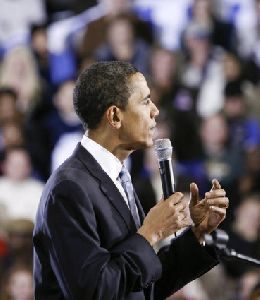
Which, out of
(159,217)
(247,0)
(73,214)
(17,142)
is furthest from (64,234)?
(247,0)

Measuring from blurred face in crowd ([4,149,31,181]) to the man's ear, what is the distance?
3.56 m

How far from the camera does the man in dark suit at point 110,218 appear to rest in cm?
208

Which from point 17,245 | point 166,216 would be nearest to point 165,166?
point 166,216

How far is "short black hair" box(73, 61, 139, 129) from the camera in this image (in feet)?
7.43

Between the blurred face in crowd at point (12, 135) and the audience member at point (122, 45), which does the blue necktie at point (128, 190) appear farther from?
the audience member at point (122, 45)

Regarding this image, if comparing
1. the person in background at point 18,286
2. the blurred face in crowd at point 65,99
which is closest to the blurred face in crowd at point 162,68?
the blurred face in crowd at point 65,99

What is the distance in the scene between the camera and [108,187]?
7.32 feet

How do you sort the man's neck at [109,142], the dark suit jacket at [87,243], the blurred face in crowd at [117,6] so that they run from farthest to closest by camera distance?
the blurred face in crowd at [117,6] → the man's neck at [109,142] → the dark suit jacket at [87,243]

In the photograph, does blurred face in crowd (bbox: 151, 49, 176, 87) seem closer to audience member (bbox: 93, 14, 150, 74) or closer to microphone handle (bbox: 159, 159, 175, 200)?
audience member (bbox: 93, 14, 150, 74)

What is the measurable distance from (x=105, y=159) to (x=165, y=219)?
0.92 feet

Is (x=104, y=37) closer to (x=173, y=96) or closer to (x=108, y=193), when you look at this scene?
(x=173, y=96)

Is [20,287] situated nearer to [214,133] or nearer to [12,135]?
[12,135]

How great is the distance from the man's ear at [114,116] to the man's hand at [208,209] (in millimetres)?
264

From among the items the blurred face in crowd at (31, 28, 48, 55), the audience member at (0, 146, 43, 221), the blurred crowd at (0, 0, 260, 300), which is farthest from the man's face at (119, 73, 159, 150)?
the blurred face in crowd at (31, 28, 48, 55)
